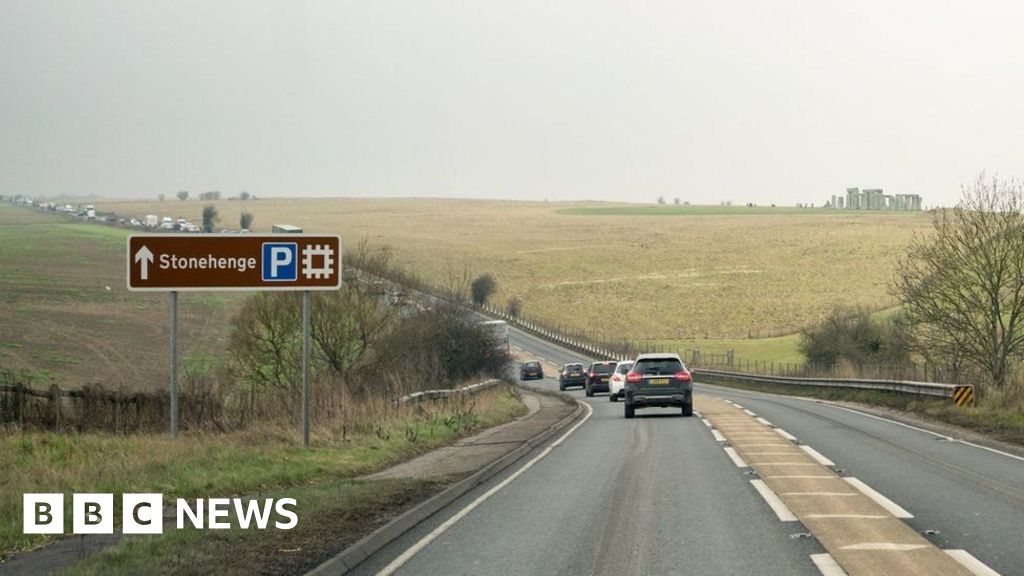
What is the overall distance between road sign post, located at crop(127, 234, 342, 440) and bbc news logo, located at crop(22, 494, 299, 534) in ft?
25.6

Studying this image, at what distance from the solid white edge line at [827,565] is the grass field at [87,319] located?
24.9 metres

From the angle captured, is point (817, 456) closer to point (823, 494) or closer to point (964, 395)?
point (823, 494)

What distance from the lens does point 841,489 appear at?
15.4 metres

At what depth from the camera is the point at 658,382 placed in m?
32.6

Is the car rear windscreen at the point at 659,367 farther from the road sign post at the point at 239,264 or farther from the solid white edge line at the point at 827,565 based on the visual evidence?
A: the solid white edge line at the point at 827,565

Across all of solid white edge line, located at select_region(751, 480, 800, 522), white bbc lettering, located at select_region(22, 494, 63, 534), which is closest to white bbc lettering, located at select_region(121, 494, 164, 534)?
white bbc lettering, located at select_region(22, 494, 63, 534)

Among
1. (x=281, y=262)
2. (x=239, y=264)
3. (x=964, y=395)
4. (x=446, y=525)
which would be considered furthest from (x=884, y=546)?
(x=964, y=395)

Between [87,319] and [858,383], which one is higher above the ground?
[87,319]

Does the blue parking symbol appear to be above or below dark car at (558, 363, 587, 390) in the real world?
above

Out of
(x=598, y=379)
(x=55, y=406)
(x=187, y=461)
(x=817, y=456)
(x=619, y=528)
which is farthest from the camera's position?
(x=598, y=379)

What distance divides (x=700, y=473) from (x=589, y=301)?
357 feet

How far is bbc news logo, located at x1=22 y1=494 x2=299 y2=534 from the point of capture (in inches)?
483

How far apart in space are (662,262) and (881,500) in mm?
136391

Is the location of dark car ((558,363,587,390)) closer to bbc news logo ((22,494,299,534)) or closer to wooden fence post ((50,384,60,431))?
wooden fence post ((50,384,60,431))
